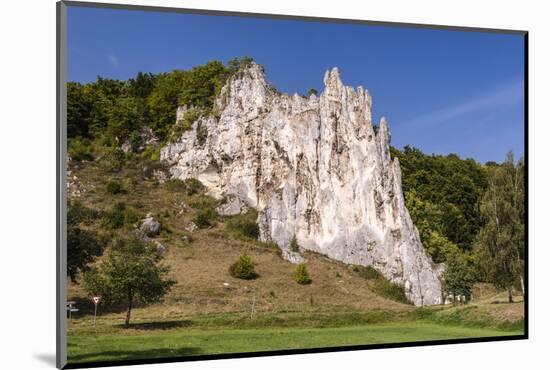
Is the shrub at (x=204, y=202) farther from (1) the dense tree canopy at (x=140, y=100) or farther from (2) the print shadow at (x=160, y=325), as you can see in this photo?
(2) the print shadow at (x=160, y=325)

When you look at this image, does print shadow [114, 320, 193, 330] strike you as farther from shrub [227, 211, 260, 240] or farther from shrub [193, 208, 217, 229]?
shrub [193, 208, 217, 229]

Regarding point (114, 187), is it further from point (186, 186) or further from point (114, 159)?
point (186, 186)

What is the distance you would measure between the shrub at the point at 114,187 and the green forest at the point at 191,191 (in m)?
0.02

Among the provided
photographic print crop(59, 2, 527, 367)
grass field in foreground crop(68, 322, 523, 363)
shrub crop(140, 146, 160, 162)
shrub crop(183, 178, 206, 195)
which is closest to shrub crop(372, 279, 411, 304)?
photographic print crop(59, 2, 527, 367)

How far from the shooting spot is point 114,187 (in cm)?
1733

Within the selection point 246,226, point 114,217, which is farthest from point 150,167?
point 246,226

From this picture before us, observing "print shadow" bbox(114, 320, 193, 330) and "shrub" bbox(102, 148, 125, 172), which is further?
"shrub" bbox(102, 148, 125, 172)

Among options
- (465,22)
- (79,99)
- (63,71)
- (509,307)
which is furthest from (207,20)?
(509,307)

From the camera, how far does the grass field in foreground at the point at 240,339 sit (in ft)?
40.8

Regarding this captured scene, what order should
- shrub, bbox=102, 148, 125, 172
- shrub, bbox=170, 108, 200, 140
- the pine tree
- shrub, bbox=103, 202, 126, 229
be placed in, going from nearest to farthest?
shrub, bbox=103, 202, 126, 229, the pine tree, shrub, bbox=102, 148, 125, 172, shrub, bbox=170, 108, 200, 140

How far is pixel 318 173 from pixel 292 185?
2.10ft

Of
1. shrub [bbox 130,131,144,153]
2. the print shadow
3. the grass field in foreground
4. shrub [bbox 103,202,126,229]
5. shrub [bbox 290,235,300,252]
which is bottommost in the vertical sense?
the grass field in foreground

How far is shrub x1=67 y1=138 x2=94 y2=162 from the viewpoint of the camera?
14.9 metres

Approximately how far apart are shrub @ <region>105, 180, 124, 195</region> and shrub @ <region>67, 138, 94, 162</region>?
1.11 meters
